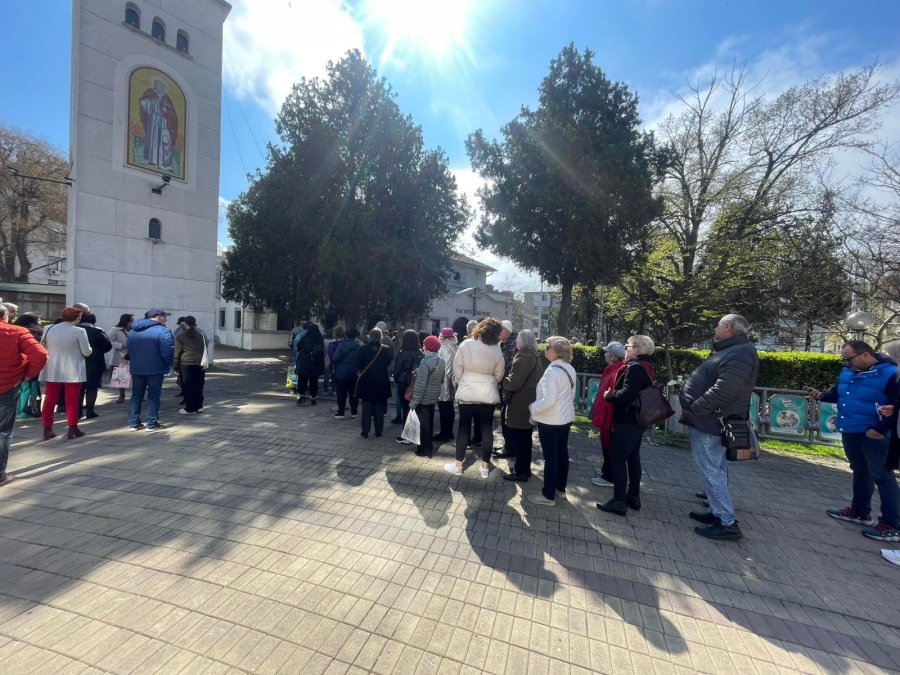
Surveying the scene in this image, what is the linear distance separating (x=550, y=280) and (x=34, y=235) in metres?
37.5

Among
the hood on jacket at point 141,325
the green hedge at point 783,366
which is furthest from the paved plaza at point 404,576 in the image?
the green hedge at point 783,366

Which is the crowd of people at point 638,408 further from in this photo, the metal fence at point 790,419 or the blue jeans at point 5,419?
the blue jeans at point 5,419

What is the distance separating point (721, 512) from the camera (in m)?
3.84

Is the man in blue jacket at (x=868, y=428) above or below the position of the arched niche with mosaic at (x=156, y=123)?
below

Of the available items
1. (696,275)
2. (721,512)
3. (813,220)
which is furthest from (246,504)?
(813,220)

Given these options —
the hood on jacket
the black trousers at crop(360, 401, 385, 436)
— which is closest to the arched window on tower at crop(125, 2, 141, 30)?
the hood on jacket

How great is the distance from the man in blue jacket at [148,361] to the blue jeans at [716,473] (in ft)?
23.8

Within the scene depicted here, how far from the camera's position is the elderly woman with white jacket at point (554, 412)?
167 inches

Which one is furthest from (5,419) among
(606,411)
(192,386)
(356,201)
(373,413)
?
(356,201)

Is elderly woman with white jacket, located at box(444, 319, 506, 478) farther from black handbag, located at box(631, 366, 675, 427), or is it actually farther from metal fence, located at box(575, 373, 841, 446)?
metal fence, located at box(575, 373, 841, 446)

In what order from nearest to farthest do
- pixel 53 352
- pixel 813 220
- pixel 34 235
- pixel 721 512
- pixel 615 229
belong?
1. pixel 721 512
2. pixel 53 352
3. pixel 615 229
4. pixel 813 220
5. pixel 34 235

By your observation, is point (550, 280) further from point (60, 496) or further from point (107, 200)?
point (107, 200)

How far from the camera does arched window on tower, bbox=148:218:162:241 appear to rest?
14531 mm

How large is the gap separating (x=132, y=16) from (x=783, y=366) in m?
22.3
